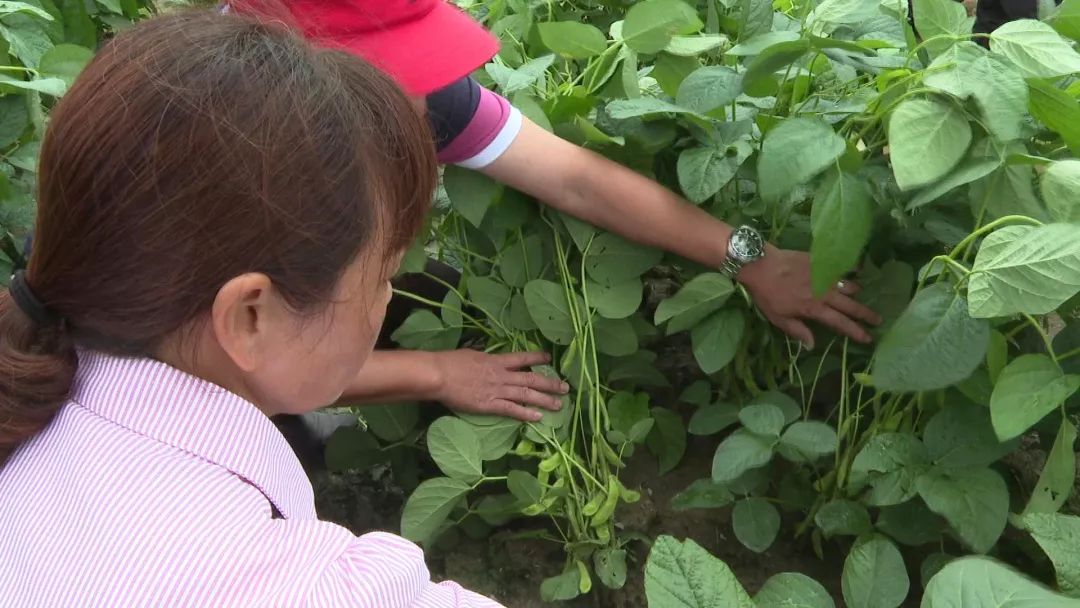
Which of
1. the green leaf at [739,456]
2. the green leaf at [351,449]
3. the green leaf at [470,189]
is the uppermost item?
the green leaf at [470,189]

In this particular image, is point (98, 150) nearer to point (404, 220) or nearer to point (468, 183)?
point (404, 220)

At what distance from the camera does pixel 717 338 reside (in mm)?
1090

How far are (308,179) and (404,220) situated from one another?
0.11 metres

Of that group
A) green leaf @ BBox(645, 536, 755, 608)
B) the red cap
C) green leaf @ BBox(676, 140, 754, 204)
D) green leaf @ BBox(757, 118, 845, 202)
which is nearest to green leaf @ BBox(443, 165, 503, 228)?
the red cap

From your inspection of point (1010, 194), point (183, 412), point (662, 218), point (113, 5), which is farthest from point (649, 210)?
point (113, 5)

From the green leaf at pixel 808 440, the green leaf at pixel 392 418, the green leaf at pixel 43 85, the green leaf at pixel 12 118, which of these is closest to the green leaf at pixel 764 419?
the green leaf at pixel 808 440

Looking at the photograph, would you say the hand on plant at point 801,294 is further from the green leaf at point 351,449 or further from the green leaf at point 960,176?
the green leaf at point 351,449

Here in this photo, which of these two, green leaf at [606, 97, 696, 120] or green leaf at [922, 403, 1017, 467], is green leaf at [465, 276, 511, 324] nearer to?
green leaf at [606, 97, 696, 120]

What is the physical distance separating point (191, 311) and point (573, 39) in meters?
0.59

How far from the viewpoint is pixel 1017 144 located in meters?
0.88

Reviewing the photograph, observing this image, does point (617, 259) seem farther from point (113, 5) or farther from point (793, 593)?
point (113, 5)

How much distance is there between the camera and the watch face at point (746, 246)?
1.05 m

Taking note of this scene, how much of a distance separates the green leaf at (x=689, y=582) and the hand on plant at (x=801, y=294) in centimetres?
48

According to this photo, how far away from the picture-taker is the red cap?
98cm
